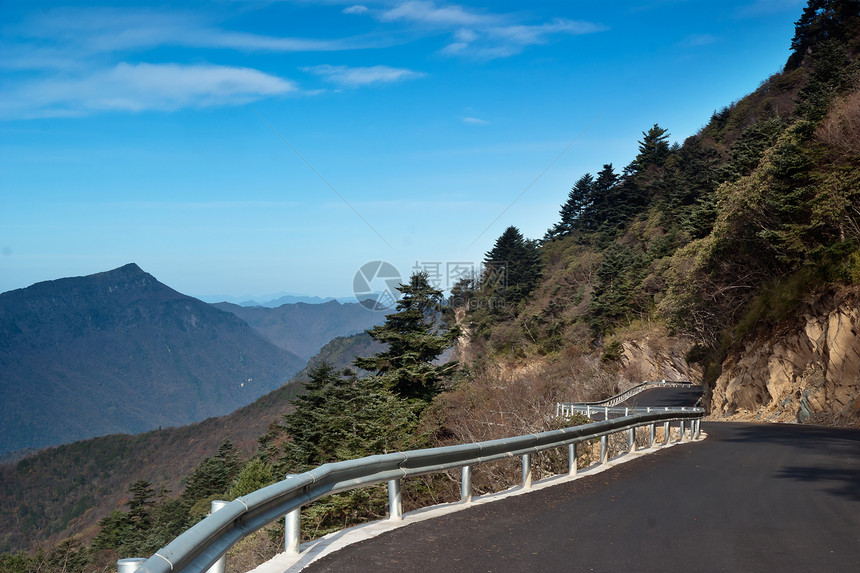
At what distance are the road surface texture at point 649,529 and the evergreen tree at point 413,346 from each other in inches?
1214

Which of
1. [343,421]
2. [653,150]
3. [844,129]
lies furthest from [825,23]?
[343,421]

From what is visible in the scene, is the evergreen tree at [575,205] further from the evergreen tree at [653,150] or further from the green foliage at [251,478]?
the green foliage at [251,478]

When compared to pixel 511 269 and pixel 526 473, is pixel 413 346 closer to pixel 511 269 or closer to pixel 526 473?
pixel 526 473

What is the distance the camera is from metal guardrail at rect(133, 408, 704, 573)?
383 centimetres

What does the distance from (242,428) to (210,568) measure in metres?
185

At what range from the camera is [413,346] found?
43.3m

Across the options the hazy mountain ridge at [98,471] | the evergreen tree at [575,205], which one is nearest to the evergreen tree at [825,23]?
the evergreen tree at [575,205]

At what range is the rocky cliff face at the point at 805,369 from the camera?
24453mm

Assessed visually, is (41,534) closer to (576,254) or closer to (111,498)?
(111,498)

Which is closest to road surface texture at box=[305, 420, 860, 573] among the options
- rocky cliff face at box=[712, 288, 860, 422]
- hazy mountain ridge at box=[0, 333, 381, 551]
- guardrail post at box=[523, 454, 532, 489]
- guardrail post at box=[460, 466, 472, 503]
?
guardrail post at box=[523, 454, 532, 489]

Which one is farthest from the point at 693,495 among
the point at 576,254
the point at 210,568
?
the point at 576,254

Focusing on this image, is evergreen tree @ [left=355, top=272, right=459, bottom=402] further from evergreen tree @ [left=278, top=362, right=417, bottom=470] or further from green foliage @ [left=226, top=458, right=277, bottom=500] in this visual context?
green foliage @ [left=226, top=458, right=277, bottom=500]

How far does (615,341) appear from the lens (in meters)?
62.1

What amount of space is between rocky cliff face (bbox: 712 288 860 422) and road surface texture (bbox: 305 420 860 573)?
14.3 metres
